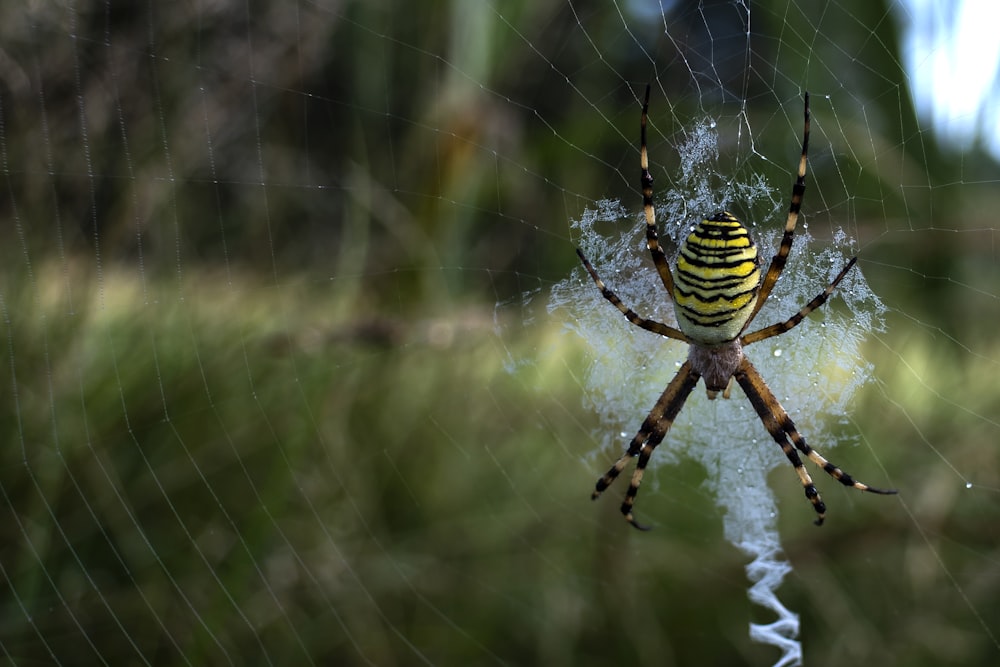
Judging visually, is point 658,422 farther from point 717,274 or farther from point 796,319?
point 717,274

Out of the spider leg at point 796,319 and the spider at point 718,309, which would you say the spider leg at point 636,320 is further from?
the spider leg at point 796,319

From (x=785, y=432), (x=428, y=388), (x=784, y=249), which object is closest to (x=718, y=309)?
(x=784, y=249)

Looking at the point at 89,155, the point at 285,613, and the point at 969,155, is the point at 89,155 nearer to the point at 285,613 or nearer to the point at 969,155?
the point at 285,613

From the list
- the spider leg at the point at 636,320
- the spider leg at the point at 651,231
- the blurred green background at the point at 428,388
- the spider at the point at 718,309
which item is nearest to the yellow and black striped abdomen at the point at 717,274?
the spider at the point at 718,309

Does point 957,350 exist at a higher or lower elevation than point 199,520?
higher

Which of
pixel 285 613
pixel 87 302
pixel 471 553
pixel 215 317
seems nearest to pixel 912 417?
pixel 471 553
